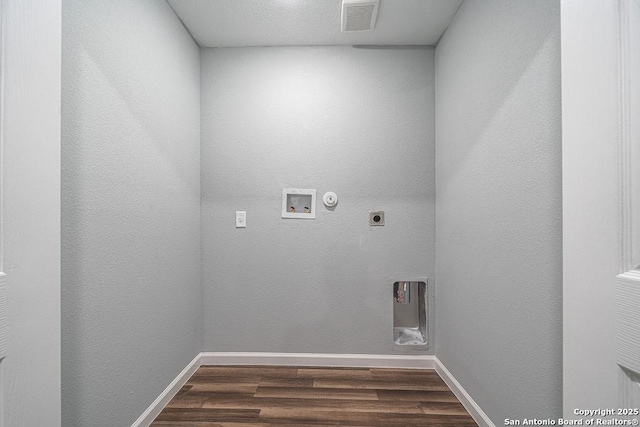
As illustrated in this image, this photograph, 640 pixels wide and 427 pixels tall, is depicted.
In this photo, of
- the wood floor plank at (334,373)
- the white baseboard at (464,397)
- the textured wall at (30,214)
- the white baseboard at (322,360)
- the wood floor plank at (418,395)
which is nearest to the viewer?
the textured wall at (30,214)

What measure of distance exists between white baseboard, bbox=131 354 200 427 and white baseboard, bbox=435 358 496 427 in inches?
69.7

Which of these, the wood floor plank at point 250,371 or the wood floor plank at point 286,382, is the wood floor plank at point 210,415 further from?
the wood floor plank at point 250,371

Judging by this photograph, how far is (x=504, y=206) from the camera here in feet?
4.75

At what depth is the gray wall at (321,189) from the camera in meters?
2.35

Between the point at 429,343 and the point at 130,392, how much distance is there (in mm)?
1945

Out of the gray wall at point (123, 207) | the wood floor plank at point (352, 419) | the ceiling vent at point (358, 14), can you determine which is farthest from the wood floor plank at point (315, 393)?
the ceiling vent at point (358, 14)

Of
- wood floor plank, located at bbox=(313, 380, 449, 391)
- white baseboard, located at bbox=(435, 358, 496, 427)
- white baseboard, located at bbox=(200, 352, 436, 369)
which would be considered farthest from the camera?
white baseboard, located at bbox=(200, 352, 436, 369)

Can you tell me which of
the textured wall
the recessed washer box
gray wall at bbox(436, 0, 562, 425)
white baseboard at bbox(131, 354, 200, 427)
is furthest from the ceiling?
white baseboard at bbox(131, 354, 200, 427)

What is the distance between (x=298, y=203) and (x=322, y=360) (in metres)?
1.20

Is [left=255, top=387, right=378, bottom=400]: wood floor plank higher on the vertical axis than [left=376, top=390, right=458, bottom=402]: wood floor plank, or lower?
higher

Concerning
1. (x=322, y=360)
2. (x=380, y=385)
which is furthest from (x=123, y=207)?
(x=380, y=385)

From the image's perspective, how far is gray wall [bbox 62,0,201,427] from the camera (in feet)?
3.92

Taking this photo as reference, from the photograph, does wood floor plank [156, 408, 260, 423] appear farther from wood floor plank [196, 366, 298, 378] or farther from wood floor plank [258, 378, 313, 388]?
wood floor plank [196, 366, 298, 378]

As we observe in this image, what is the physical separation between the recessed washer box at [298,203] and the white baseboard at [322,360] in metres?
1.06
